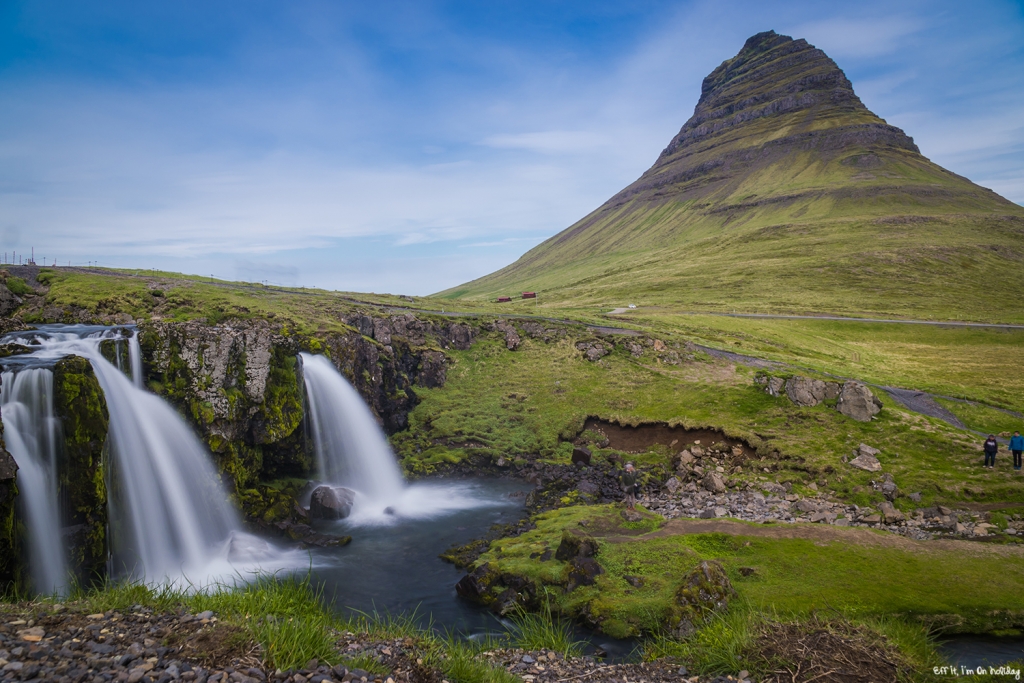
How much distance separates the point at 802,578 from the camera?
56.6ft

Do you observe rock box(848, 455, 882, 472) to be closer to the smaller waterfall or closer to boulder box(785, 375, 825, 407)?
boulder box(785, 375, 825, 407)

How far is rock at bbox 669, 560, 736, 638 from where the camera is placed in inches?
579

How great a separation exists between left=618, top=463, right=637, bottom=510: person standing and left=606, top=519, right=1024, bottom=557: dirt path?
13.2 feet

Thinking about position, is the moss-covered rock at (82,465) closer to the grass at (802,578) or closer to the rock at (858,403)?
the grass at (802,578)

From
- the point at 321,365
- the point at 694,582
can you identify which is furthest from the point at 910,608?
the point at 321,365

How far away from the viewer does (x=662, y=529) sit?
22016 millimetres

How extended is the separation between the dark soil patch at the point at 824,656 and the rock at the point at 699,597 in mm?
3955

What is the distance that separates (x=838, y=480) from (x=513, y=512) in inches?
671

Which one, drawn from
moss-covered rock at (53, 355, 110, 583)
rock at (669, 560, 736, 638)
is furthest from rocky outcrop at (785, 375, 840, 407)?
moss-covered rock at (53, 355, 110, 583)

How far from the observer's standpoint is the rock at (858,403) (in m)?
32.8

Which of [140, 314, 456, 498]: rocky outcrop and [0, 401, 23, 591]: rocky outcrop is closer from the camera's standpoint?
[0, 401, 23, 591]: rocky outcrop

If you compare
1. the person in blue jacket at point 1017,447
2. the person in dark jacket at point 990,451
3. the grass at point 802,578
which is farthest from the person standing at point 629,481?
the person in blue jacket at point 1017,447

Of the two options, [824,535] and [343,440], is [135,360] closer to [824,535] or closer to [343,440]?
[343,440]

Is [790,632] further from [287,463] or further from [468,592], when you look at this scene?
[287,463]
